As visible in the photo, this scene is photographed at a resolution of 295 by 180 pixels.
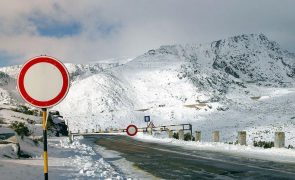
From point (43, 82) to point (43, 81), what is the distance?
0.01 metres

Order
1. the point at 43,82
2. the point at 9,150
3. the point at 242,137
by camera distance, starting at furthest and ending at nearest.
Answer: the point at 242,137 < the point at 9,150 < the point at 43,82

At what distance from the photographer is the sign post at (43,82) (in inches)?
234

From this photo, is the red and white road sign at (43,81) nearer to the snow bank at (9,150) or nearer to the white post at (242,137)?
the snow bank at (9,150)

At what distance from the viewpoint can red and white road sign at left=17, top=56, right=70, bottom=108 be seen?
5.95m

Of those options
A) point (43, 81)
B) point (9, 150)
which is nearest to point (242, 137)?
point (9, 150)

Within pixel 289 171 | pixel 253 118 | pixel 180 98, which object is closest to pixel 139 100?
pixel 180 98

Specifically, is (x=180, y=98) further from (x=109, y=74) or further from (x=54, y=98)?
(x=54, y=98)

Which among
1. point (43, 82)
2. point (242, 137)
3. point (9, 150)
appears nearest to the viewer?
point (43, 82)

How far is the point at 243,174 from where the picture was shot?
38.1ft

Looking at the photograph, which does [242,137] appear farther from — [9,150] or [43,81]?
[43,81]

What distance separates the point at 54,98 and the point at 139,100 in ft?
496

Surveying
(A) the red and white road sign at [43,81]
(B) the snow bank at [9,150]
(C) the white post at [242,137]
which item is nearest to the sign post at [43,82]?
(A) the red and white road sign at [43,81]

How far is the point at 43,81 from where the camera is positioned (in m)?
6.01

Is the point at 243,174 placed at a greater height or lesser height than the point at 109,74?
lesser
